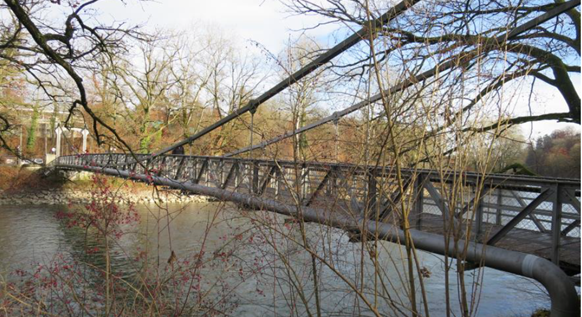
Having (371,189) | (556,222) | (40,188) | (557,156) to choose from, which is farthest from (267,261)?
(40,188)

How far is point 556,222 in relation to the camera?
367cm

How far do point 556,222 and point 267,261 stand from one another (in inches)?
90.9

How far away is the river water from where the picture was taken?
138 inches

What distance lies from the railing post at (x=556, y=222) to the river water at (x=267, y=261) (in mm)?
641

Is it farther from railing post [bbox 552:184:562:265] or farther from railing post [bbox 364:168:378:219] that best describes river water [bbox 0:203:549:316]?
A: railing post [bbox 552:184:562:265]

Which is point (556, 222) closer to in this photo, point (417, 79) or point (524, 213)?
point (524, 213)

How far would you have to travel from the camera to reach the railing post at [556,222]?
3.60 meters

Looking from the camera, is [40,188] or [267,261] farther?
[40,188]

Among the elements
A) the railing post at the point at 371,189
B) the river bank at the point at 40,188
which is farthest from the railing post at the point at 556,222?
the river bank at the point at 40,188

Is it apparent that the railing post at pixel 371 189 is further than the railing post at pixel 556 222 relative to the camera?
No

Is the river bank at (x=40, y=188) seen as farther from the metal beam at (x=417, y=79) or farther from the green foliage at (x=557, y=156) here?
the metal beam at (x=417, y=79)

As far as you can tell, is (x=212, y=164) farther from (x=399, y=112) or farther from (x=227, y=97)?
(x=227, y=97)

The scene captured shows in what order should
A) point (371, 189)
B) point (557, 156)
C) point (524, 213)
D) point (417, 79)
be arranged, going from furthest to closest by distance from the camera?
point (557, 156)
point (524, 213)
point (371, 189)
point (417, 79)

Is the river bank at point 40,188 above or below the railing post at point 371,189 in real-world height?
below
